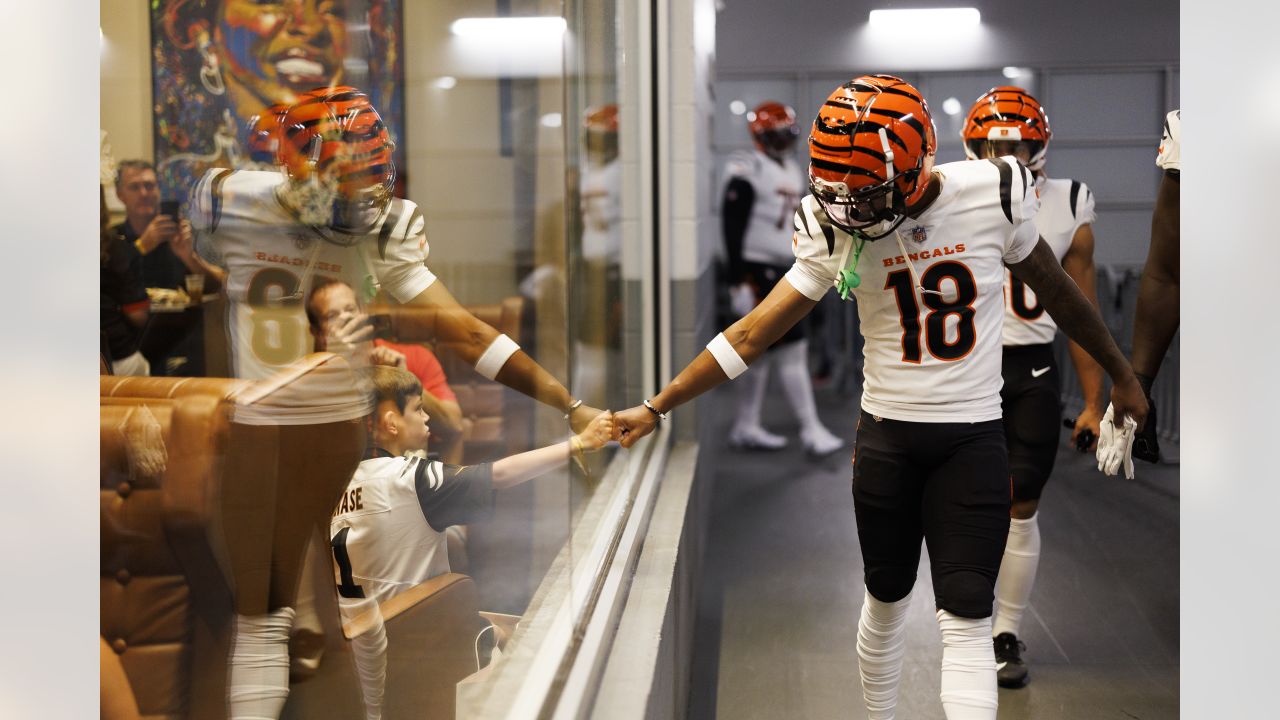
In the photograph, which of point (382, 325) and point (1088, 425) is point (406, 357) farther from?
point (1088, 425)

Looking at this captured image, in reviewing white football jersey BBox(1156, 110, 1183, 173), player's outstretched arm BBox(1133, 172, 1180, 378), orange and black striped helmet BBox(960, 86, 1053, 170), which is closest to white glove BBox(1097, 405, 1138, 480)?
player's outstretched arm BBox(1133, 172, 1180, 378)

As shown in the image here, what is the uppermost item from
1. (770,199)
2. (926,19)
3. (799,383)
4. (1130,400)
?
(926,19)

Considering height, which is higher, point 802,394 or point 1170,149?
point 1170,149

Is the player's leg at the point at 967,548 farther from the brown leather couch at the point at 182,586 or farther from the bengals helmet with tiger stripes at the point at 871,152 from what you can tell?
the brown leather couch at the point at 182,586

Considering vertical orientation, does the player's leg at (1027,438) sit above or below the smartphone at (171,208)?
below

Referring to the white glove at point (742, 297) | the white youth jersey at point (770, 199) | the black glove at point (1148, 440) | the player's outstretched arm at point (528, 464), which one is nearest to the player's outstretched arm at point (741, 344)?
the player's outstretched arm at point (528, 464)

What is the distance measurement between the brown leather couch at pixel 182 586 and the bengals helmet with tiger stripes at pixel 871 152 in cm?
95

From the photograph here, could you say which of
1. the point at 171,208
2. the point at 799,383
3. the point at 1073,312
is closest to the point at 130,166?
the point at 171,208

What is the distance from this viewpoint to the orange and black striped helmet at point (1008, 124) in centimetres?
300

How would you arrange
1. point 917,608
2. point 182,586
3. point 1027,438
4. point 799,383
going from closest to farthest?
point 182,586 < point 1027,438 < point 917,608 < point 799,383

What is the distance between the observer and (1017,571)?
311 centimetres

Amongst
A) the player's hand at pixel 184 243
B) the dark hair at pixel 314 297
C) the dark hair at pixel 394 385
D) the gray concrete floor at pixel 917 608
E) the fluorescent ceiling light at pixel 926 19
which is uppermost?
the fluorescent ceiling light at pixel 926 19

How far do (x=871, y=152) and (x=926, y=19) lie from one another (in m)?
6.42
